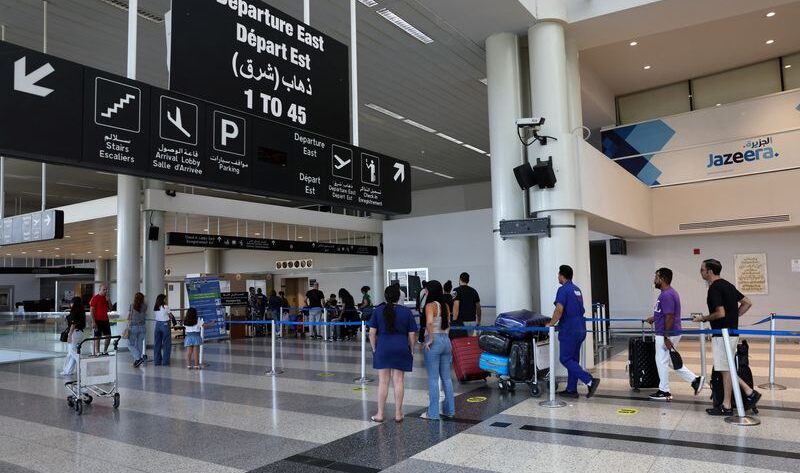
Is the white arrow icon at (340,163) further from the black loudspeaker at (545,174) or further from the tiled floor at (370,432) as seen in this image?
the black loudspeaker at (545,174)

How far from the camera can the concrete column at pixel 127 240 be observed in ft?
44.2

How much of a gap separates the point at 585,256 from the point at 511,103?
271 cm

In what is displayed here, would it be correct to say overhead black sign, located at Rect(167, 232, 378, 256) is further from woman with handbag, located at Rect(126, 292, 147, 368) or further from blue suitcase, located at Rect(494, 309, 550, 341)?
blue suitcase, located at Rect(494, 309, 550, 341)

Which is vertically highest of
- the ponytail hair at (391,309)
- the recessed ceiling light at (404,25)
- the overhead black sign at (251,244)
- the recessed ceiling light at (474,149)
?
the recessed ceiling light at (404,25)

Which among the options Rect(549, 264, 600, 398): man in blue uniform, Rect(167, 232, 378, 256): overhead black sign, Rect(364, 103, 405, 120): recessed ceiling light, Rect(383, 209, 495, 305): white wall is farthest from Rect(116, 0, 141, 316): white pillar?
Rect(549, 264, 600, 398): man in blue uniform

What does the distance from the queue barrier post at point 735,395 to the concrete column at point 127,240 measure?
488 inches

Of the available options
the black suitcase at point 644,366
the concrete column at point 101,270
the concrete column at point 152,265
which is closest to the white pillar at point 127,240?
the concrete column at point 152,265

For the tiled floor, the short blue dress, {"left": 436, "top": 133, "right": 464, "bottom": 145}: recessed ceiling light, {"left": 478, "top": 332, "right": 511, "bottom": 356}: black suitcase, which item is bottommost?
the tiled floor

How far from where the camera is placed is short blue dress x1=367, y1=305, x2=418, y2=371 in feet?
18.8

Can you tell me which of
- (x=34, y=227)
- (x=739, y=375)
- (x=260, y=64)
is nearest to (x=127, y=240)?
(x=34, y=227)

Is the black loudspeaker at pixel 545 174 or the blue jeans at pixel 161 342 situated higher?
the black loudspeaker at pixel 545 174

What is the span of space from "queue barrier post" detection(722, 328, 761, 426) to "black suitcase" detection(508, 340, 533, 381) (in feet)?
7.16

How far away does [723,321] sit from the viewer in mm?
5934

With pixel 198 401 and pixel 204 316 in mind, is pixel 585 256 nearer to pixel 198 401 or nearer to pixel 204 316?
pixel 198 401
